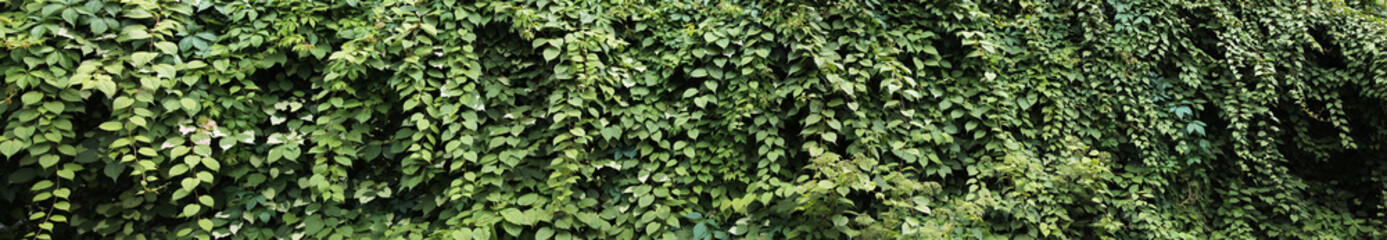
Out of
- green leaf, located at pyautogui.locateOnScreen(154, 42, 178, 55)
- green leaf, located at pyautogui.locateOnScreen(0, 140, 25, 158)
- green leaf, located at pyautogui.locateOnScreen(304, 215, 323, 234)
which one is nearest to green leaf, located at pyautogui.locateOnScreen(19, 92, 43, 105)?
green leaf, located at pyautogui.locateOnScreen(0, 140, 25, 158)

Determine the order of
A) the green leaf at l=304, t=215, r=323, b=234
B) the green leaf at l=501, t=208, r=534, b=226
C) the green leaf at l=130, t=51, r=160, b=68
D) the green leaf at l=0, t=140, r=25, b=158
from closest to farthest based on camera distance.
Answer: the green leaf at l=0, t=140, r=25, b=158, the green leaf at l=130, t=51, r=160, b=68, the green leaf at l=501, t=208, r=534, b=226, the green leaf at l=304, t=215, r=323, b=234

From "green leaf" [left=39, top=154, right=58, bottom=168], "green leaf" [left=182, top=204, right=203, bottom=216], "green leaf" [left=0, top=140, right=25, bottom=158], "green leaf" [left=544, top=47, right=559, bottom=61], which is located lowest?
"green leaf" [left=182, top=204, right=203, bottom=216]

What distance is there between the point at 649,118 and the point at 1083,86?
2.53 m

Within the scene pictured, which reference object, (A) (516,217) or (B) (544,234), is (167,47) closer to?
(A) (516,217)

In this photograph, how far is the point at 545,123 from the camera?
3143 mm

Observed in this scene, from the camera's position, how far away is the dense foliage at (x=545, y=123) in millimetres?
2697

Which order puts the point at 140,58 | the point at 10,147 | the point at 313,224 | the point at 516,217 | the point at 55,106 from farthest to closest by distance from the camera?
1. the point at 313,224
2. the point at 516,217
3. the point at 140,58
4. the point at 55,106
5. the point at 10,147

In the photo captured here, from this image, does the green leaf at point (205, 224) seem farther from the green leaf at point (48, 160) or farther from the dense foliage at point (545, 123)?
the green leaf at point (48, 160)

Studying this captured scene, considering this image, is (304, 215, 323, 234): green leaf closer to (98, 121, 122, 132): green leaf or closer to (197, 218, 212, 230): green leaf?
(197, 218, 212, 230): green leaf

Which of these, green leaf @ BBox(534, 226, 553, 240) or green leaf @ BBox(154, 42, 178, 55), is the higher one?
green leaf @ BBox(154, 42, 178, 55)

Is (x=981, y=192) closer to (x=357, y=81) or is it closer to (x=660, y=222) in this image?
(x=660, y=222)

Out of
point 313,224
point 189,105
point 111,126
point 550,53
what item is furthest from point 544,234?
point 111,126

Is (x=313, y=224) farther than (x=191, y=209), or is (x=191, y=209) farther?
(x=313, y=224)

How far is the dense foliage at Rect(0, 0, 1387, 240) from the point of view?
8.85 ft
